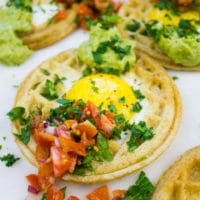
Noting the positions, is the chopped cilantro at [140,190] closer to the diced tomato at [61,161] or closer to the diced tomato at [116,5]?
the diced tomato at [61,161]

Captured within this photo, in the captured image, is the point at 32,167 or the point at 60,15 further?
the point at 60,15

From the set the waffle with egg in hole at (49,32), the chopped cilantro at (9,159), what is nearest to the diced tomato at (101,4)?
the waffle with egg in hole at (49,32)

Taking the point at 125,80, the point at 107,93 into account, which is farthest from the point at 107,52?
the point at 107,93

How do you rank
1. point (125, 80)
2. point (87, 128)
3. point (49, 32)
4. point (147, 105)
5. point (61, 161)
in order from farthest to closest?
point (49, 32) < point (125, 80) < point (147, 105) < point (87, 128) < point (61, 161)

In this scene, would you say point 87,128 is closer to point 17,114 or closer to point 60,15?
point 17,114

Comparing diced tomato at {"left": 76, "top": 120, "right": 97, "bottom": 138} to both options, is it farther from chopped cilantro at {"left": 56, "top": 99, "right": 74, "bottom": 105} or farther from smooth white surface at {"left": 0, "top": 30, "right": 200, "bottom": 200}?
smooth white surface at {"left": 0, "top": 30, "right": 200, "bottom": 200}
